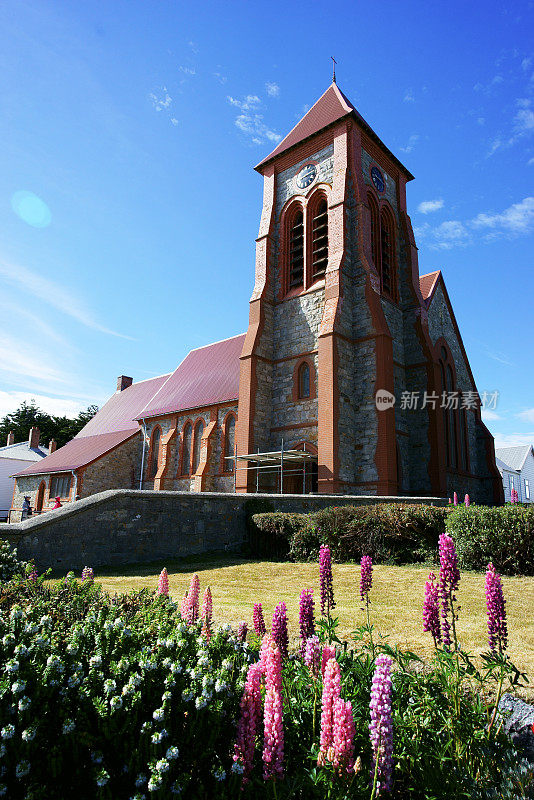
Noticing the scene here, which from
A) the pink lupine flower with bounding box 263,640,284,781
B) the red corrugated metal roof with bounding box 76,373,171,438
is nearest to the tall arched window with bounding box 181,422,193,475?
the red corrugated metal roof with bounding box 76,373,171,438

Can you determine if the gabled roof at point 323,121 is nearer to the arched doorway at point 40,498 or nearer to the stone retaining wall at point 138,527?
the stone retaining wall at point 138,527

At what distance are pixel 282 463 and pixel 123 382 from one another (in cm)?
2877

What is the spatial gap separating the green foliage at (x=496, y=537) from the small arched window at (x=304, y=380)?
497 inches

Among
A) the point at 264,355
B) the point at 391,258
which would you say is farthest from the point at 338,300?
the point at 391,258

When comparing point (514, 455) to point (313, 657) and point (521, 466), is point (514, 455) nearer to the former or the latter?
point (521, 466)

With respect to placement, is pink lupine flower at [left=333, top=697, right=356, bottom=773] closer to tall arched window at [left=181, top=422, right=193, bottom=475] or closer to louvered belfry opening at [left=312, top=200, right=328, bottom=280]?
louvered belfry opening at [left=312, top=200, right=328, bottom=280]

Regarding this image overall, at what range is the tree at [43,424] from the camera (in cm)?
6144

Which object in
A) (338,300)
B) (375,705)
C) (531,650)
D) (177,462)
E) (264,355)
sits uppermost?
(338,300)

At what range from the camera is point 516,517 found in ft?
29.7

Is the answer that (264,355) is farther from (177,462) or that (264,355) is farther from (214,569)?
(214,569)

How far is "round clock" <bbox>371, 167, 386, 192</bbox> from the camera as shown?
24.8m

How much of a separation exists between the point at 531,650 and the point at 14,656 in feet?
14.0

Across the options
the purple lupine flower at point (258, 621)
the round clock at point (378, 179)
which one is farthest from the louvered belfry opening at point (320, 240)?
the purple lupine flower at point (258, 621)

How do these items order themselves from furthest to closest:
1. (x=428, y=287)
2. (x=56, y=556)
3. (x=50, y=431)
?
(x=50, y=431), (x=428, y=287), (x=56, y=556)
